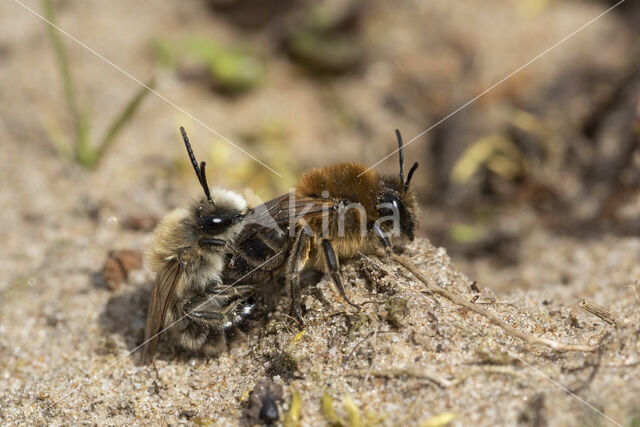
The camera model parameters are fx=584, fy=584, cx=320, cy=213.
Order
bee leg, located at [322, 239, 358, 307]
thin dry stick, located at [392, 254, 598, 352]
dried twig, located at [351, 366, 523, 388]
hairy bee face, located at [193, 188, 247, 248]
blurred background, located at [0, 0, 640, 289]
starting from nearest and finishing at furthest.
→ dried twig, located at [351, 366, 523, 388] → thin dry stick, located at [392, 254, 598, 352] → bee leg, located at [322, 239, 358, 307] → hairy bee face, located at [193, 188, 247, 248] → blurred background, located at [0, 0, 640, 289]

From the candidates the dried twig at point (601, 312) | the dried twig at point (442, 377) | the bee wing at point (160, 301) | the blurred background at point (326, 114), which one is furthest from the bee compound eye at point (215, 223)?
the dried twig at point (601, 312)

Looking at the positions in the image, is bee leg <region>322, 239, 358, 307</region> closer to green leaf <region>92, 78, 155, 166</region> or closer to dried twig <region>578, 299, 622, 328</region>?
dried twig <region>578, 299, 622, 328</region>

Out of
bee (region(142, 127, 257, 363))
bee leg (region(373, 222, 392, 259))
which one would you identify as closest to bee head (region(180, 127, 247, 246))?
bee (region(142, 127, 257, 363))

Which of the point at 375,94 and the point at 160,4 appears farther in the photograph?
the point at 160,4

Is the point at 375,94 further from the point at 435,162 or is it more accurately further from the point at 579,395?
the point at 579,395

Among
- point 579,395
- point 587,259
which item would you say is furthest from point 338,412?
point 587,259

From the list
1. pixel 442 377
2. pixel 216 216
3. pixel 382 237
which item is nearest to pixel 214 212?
pixel 216 216

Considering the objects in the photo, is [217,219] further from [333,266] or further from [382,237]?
[382,237]
